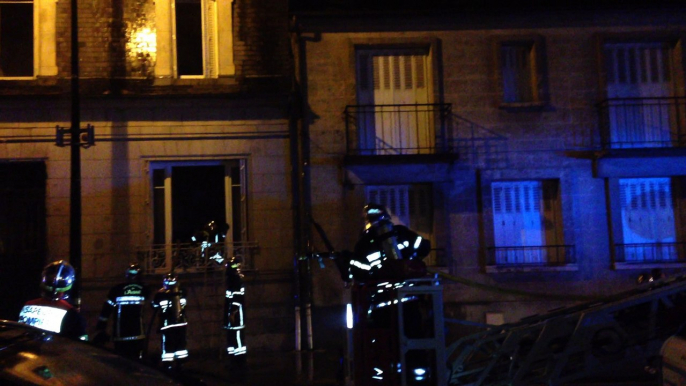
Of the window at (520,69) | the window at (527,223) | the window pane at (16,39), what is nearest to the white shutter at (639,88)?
the window at (520,69)

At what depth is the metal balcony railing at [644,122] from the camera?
1347 centimetres

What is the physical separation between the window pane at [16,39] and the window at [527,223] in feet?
31.7

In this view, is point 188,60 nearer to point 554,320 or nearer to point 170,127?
point 170,127

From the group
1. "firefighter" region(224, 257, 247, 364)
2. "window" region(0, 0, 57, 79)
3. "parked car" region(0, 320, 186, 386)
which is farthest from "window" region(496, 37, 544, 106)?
"parked car" region(0, 320, 186, 386)

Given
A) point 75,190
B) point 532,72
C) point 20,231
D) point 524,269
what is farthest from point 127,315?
point 532,72

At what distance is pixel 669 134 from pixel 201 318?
10.1 m

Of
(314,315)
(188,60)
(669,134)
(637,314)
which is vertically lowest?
(314,315)

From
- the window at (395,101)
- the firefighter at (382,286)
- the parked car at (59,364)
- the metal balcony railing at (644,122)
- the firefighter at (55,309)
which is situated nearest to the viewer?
the parked car at (59,364)

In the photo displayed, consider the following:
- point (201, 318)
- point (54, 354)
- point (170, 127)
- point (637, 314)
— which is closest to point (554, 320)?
point (637, 314)

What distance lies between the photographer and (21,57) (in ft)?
43.2

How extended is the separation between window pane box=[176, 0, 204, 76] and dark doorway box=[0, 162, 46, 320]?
3.42 meters

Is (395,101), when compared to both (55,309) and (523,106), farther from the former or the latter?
(55,309)

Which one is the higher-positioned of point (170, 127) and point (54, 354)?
point (170, 127)

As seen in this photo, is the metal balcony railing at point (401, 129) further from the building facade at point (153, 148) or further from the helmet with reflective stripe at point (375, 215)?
the helmet with reflective stripe at point (375, 215)
